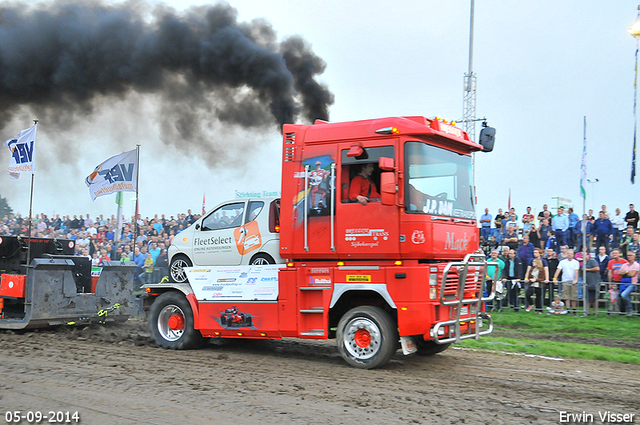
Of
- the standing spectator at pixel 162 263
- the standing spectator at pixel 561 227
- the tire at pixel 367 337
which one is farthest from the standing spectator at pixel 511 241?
the standing spectator at pixel 162 263

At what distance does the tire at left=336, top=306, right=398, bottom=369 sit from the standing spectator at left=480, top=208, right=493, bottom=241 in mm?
11048

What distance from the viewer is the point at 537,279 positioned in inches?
564

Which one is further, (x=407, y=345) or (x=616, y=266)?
(x=616, y=266)

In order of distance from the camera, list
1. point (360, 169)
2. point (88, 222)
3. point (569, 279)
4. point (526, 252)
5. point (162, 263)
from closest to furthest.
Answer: point (360, 169)
point (569, 279)
point (526, 252)
point (162, 263)
point (88, 222)

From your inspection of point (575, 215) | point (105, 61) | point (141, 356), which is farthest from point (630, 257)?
point (105, 61)

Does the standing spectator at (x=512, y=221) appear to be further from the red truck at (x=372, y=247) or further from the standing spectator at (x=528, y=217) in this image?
the red truck at (x=372, y=247)


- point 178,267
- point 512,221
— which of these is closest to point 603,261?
point 512,221

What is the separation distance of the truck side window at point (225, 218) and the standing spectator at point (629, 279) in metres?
9.05

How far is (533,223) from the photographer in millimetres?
17203

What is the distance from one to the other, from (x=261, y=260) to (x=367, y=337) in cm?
237

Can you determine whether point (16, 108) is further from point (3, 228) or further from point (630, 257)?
point (630, 257)

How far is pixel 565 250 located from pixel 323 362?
8597 millimetres

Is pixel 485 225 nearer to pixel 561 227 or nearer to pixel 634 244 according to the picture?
pixel 561 227

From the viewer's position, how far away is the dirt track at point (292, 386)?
551 centimetres
